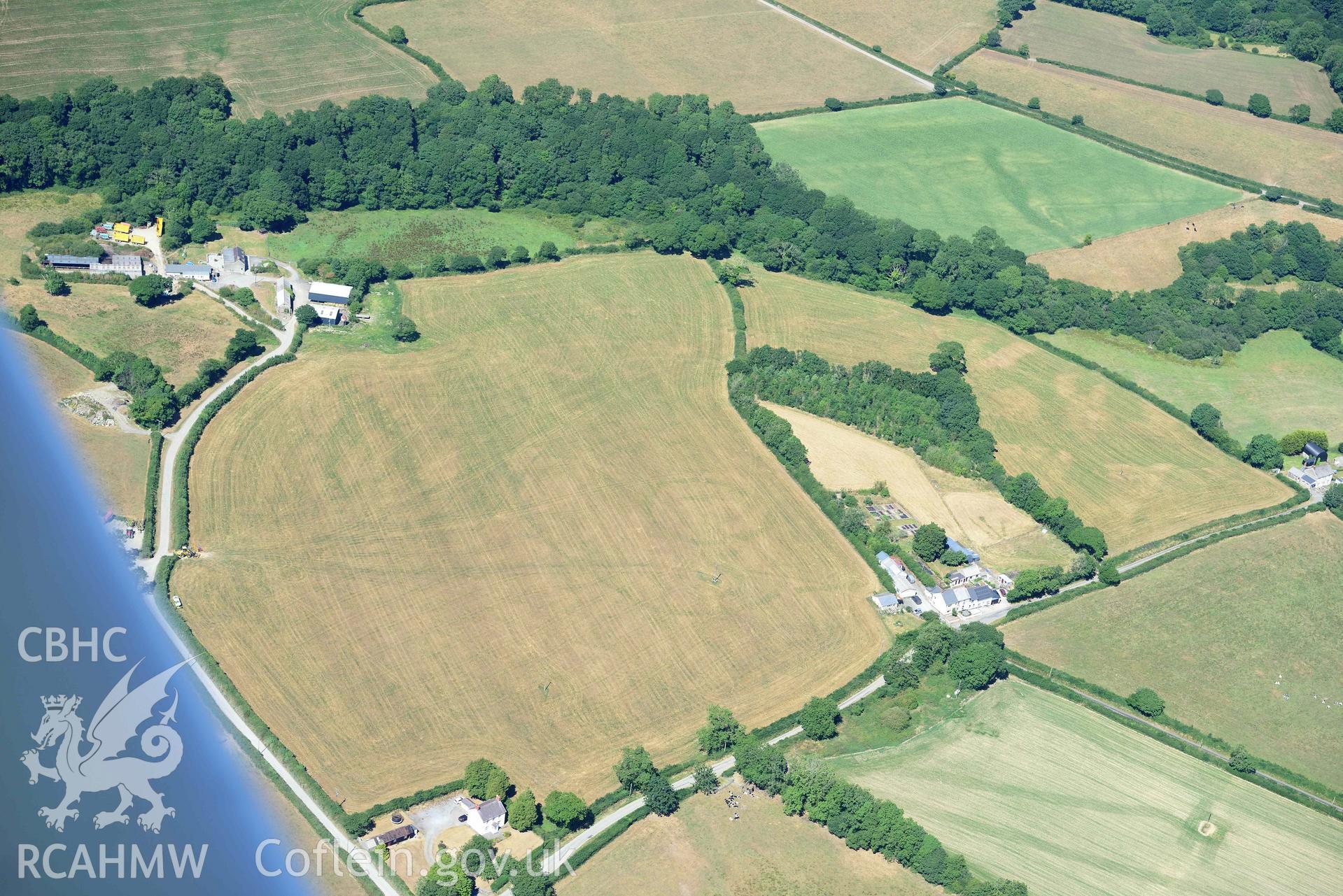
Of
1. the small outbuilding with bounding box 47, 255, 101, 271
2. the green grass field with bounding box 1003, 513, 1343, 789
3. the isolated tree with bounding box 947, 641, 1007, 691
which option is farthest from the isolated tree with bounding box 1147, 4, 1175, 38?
the small outbuilding with bounding box 47, 255, 101, 271

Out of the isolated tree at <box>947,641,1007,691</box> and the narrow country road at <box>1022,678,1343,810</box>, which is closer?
the narrow country road at <box>1022,678,1343,810</box>

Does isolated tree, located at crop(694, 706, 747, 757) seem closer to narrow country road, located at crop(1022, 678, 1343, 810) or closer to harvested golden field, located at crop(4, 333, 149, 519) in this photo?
narrow country road, located at crop(1022, 678, 1343, 810)

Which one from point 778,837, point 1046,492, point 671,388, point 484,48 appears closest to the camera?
point 778,837

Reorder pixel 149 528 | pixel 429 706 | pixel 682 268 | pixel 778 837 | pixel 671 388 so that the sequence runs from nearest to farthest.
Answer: pixel 778 837, pixel 429 706, pixel 149 528, pixel 671 388, pixel 682 268

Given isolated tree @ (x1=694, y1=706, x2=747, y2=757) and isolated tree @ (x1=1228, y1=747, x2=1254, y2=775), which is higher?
isolated tree @ (x1=1228, y1=747, x2=1254, y2=775)

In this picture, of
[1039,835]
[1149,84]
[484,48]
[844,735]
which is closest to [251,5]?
[484,48]

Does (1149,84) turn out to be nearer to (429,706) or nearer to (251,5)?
(251,5)

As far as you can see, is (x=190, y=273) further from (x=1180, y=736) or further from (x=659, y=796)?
(x=1180, y=736)
